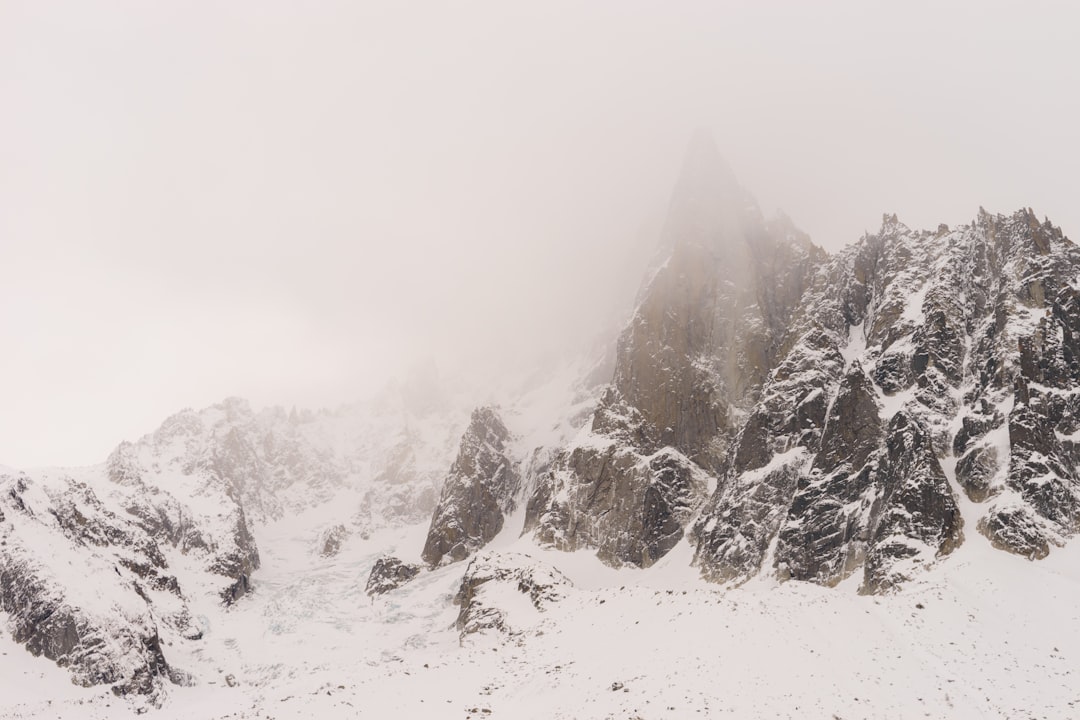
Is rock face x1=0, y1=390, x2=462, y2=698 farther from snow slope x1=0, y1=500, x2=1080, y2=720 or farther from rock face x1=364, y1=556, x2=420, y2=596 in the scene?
rock face x1=364, y1=556, x2=420, y2=596

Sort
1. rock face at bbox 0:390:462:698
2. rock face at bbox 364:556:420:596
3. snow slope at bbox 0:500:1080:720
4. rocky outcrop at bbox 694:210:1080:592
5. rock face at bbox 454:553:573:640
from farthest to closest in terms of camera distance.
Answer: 1. rock face at bbox 364:556:420:596
2. rock face at bbox 0:390:462:698
3. rock face at bbox 454:553:573:640
4. rocky outcrop at bbox 694:210:1080:592
5. snow slope at bbox 0:500:1080:720

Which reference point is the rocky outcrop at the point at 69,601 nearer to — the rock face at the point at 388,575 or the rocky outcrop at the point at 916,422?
the rock face at the point at 388,575

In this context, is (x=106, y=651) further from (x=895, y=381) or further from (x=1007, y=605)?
(x=895, y=381)

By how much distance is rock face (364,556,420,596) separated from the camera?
4301 inches

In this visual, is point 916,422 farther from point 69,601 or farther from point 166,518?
point 166,518

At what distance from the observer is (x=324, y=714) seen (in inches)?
1030

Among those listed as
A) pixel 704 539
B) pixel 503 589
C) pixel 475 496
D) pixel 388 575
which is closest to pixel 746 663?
pixel 503 589

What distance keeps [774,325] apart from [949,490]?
165ft

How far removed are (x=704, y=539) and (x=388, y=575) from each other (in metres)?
64.0

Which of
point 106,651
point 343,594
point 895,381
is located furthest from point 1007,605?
point 343,594

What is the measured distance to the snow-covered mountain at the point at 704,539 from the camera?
26891mm

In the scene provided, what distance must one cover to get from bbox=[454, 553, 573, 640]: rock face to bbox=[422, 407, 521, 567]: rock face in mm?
50034

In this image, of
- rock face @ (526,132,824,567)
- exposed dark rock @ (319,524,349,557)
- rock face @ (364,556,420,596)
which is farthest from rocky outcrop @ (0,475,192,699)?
exposed dark rock @ (319,524,349,557)

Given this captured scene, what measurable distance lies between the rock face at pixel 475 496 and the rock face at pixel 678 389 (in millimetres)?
18335
